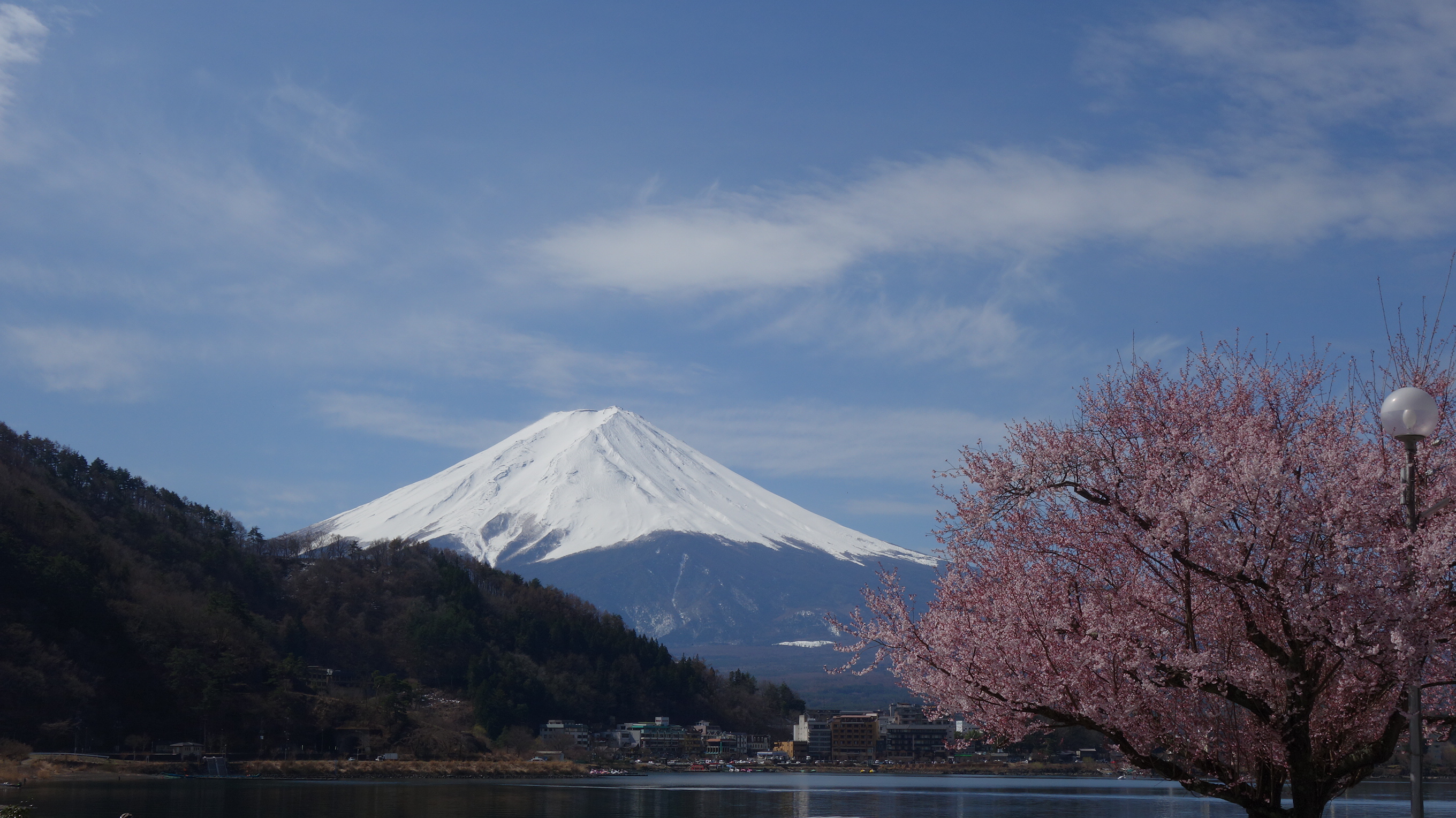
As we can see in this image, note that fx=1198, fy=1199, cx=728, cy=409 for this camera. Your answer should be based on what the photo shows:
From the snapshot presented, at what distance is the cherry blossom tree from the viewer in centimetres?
855

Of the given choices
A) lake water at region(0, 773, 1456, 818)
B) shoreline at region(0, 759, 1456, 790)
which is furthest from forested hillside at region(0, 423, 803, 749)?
lake water at region(0, 773, 1456, 818)

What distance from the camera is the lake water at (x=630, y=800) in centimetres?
4244

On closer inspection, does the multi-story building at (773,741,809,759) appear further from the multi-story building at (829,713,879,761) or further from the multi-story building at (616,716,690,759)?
the multi-story building at (616,716,690,759)

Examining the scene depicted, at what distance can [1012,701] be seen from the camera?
9930 millimetres

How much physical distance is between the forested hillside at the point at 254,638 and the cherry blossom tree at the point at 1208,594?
6648 centimetres

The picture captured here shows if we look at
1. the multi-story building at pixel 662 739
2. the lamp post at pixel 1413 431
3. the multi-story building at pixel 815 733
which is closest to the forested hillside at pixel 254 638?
the multi-story building at pixel 662 739

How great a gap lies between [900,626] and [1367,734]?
12.5ft

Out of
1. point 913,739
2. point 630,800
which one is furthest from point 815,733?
point 630,800

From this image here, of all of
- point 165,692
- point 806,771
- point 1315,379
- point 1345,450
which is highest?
point 1315,379

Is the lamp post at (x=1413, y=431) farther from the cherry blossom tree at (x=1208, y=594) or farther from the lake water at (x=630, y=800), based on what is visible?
the lake water at (x=630, y=800)

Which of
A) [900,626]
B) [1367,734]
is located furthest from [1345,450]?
[900,626]

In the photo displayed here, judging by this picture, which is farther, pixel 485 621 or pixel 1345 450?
pixel 485 621

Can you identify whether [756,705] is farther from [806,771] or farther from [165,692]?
[165,692]

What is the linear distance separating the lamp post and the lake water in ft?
117
